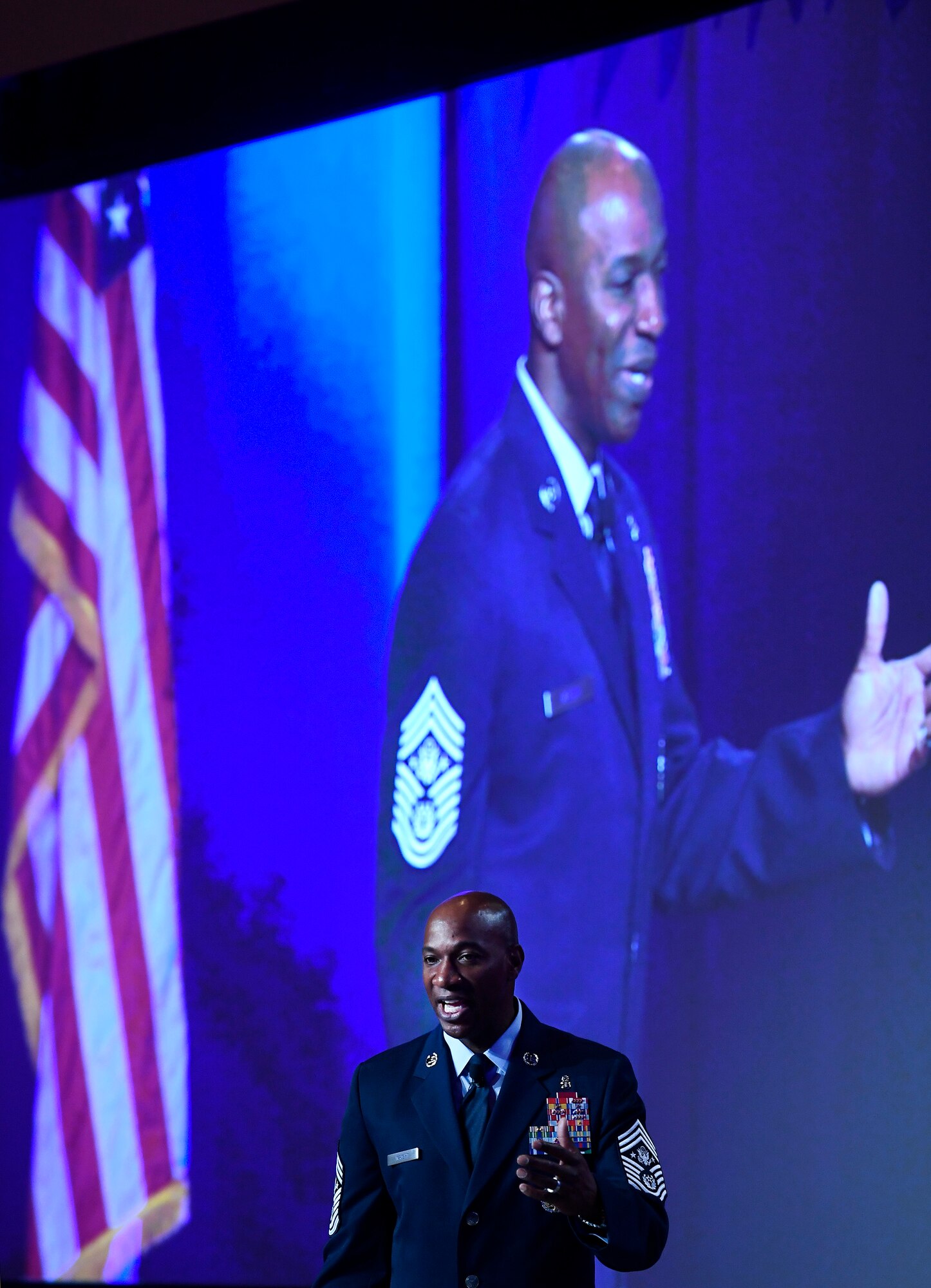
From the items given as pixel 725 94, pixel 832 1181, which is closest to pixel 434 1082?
pixel 832 1181

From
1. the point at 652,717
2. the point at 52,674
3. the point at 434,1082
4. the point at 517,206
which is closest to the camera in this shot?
the point at 434,1082

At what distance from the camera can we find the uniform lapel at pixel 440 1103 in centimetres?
170

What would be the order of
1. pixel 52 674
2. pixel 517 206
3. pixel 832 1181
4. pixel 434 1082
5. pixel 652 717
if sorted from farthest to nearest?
pixel 52 674 < pixel 517 206 < pixel 652 717 < pixel 832 1181 < pixel 434 1082

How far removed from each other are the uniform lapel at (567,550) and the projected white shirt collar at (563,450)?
13 mm

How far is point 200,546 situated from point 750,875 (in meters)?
1.71

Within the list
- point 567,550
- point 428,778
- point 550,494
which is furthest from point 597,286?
point 428,778

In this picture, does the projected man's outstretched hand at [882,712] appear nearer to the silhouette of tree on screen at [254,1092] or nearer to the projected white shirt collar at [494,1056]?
the silhouette of tree on screen at [254,1092]

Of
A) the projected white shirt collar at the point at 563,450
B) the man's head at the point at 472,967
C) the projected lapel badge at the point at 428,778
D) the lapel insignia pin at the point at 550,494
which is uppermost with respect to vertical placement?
the projected white shirt collar at the point at 563,450

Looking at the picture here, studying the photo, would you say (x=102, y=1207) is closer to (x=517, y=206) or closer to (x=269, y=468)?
(x=269, y=468)

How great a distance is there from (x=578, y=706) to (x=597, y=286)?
1.06m

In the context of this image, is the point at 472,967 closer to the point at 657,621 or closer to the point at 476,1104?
the point at 476,1104

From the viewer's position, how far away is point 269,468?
13.1ft

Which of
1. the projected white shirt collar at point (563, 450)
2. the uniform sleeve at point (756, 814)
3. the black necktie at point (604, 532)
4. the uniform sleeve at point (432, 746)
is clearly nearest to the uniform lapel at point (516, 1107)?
the uniform sleeve at point (756, 814)

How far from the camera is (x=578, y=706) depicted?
364cm
